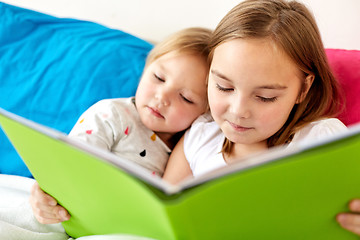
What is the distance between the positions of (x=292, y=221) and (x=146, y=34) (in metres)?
1.14

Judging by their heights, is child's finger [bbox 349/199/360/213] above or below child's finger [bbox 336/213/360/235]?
above

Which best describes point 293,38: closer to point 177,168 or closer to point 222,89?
point 222,89

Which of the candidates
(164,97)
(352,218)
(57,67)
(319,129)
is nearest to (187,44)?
(164,97)

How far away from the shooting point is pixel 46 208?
3.16ft

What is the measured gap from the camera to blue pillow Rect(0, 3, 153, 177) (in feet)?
4.67

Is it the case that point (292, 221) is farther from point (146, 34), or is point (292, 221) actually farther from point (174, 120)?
point (146, 34)

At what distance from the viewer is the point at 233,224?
73 cm

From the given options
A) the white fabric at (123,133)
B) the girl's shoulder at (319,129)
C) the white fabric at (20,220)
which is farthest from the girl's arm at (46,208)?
the girl's shoulder at (319,129)

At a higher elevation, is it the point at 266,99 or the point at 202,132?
the point at 266,99

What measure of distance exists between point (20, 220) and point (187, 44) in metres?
0.64

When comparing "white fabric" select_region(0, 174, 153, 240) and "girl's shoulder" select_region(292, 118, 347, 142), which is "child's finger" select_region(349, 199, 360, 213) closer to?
"girl's shoulder" select_region(292, 118, 347, 142)

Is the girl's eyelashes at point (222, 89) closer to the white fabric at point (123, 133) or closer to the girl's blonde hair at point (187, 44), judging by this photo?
the girl's blonde hair at point (187, 44)

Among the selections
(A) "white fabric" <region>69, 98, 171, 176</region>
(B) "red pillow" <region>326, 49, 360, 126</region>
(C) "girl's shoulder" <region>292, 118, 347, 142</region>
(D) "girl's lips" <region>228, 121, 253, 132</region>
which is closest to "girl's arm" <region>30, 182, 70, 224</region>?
(A) "white fabric" <region>69, 98, 171, 176</region>

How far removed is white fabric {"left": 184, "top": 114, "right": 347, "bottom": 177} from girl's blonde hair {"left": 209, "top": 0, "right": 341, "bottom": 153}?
42 millimetres
